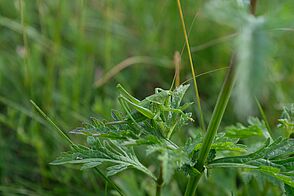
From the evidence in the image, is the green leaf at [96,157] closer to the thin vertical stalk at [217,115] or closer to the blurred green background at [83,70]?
the thin vertical stalk at [217,115]

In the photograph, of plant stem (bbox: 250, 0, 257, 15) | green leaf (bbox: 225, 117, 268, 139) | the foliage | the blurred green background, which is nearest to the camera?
plant stem (bbox: 250, 0, 257, 15)

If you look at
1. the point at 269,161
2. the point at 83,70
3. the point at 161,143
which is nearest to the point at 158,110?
the point at 161,143

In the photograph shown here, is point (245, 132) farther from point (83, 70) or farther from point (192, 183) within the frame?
point (83, 70)

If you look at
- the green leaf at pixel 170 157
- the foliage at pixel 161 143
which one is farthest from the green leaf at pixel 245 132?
the green leaf at pixel 170 157

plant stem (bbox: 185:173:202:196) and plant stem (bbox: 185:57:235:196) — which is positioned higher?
plant stem (bbox: 185:57:235:196)

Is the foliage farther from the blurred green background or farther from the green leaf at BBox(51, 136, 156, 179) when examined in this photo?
the blurred green background

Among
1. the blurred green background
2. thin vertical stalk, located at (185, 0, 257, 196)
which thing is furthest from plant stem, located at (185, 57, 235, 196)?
the blurred green background
